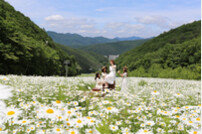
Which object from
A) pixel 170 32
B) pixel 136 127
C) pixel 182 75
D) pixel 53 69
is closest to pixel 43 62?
pixel 53 69

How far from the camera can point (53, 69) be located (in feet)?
135

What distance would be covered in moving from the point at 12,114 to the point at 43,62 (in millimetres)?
35648

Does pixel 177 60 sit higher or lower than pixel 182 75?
higher

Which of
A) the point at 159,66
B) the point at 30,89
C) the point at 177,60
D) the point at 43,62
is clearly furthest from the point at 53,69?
the point at 30,89

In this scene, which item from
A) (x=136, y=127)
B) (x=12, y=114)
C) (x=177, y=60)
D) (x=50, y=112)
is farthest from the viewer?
(x=177, y=60)

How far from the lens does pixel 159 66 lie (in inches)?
1646

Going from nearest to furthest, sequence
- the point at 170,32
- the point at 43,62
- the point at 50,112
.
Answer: the point at 50,112 → the point at 43,62 → the point at 170,32

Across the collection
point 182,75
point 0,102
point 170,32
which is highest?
point 170,32

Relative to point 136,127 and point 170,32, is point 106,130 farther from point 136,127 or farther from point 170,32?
point 170,32

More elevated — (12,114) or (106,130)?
A: (12,114)

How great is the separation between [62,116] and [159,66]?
138ft

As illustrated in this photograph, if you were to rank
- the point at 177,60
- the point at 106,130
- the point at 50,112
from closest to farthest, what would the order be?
the point at 50,112 < the point at 106,130 < the point at 177,60

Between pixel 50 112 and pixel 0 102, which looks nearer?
pixel 0 102

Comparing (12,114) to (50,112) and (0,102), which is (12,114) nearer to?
(0,102)
